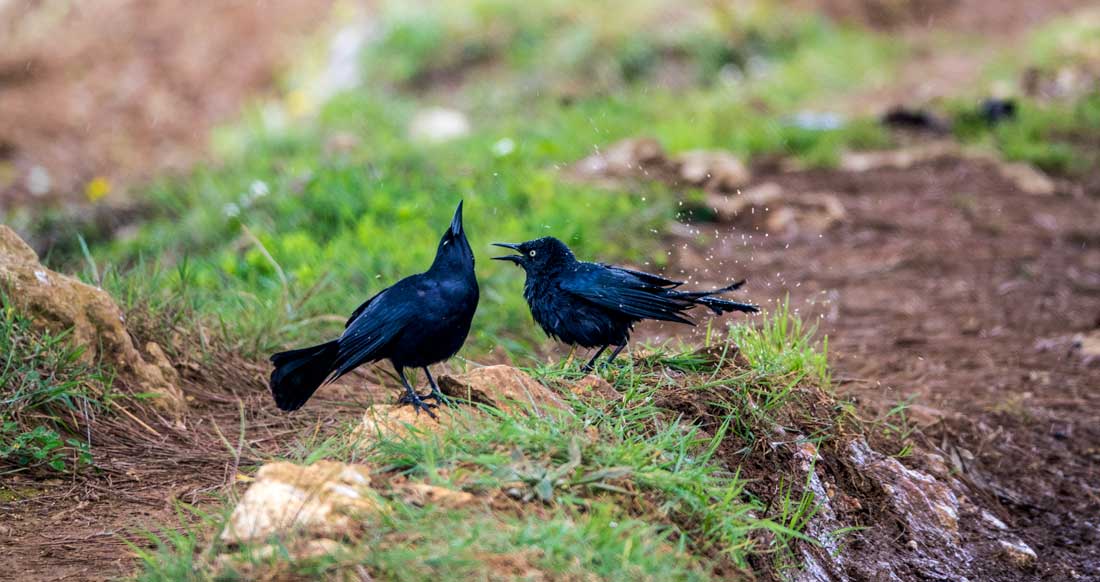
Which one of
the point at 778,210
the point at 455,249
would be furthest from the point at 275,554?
the point at 778,210

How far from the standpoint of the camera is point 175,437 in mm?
4449

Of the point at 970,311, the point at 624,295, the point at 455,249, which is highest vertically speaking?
the point at 455,249

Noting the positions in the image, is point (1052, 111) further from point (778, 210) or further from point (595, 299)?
point (595, 299)

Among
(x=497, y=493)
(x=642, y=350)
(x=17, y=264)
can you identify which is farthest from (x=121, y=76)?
(x=497, y=493)

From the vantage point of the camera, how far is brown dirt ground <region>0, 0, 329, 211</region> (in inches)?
504

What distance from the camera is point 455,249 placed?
13.1 ft

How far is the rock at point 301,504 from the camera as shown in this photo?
2.91 m

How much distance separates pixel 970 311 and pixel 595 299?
11.5 feet

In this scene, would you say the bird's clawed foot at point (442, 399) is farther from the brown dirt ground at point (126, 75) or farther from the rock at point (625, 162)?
the brown dirt ground at point (126, 75)

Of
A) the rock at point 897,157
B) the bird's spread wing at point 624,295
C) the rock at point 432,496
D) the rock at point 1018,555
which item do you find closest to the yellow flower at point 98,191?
the rock at point 897,157

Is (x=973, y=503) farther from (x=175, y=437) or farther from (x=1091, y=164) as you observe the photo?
(x=1091, y=164)

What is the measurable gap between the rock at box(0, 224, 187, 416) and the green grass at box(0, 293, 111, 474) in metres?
0.05

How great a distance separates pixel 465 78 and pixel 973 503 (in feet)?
29.6

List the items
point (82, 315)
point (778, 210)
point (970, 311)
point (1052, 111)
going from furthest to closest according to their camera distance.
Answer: point (1052, 111)
point (778, 210)
point (970, 311)
point (82, 315)
